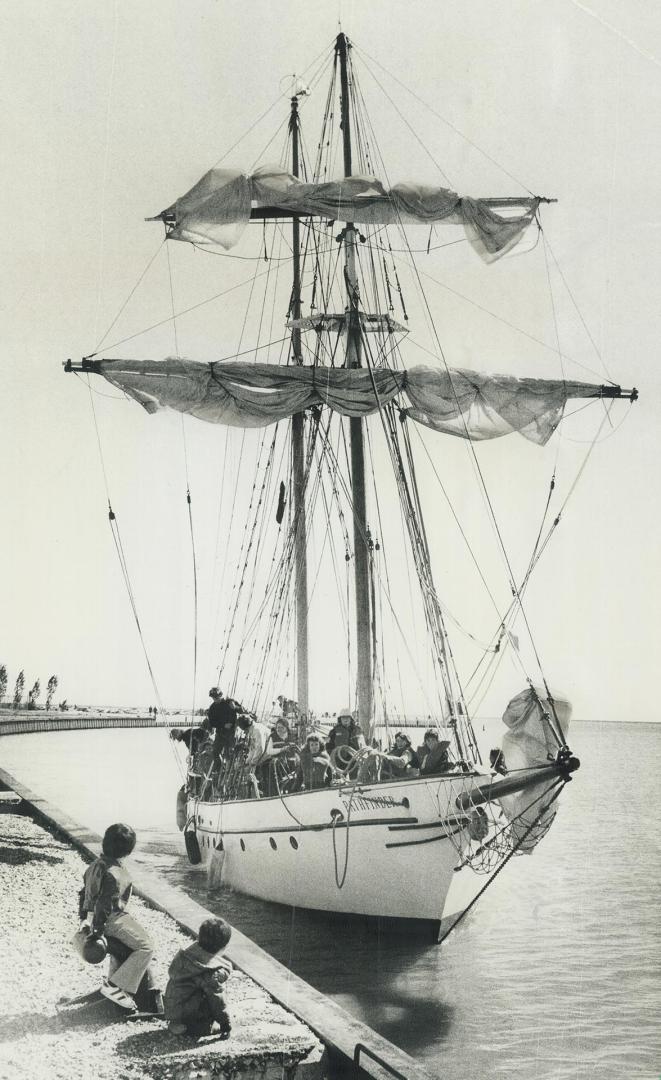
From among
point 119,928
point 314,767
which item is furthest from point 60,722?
point 119,928

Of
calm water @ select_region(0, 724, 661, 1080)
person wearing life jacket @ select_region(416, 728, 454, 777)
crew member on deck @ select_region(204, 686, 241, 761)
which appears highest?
crew member on deck @ select_region(204, 686, 241, 761)

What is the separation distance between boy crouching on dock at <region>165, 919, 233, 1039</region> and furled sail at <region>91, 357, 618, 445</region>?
8654mm

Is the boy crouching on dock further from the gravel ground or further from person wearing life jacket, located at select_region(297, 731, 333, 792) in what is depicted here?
person wearing life jacket, located at select_region(297, 731, 333, 792)

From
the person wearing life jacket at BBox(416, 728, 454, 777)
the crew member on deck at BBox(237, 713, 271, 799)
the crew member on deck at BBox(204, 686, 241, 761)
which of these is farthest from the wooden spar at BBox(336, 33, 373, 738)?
the person wearing life jacket at BBox(416, 728, 454, 777)

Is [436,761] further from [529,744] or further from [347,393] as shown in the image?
[347,393]

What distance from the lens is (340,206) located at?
13.7 meters

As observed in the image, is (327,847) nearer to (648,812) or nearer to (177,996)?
(177,996)

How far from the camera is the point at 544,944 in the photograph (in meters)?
12.3

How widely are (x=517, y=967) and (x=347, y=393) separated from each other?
8045 mm

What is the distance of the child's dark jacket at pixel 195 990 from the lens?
17.1ft

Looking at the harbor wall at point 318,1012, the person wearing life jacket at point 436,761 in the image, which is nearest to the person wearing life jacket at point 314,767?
the person wearing life jacket at point 436,761

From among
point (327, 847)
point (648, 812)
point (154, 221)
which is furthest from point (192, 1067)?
point (648, 812)

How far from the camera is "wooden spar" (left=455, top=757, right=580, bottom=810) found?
33.2ft

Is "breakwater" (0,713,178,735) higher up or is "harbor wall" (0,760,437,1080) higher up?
"breakwater" (0,713,178,735)
